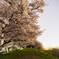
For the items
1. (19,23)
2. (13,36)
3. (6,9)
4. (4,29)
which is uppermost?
(6,9)

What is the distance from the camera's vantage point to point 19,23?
10.3 metres

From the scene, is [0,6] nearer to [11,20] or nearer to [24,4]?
[11,20]

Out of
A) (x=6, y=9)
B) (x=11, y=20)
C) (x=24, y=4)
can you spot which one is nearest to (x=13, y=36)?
(x=11, y=20)

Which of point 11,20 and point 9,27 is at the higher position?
point 11,20

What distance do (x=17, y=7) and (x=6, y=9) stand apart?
1.37m

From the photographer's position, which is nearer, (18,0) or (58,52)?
(18,0)

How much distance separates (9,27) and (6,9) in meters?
2.15

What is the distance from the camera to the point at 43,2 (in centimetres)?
1335

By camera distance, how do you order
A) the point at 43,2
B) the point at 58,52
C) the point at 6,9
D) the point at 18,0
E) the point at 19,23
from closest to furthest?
the point at 6,9 < the point at 19,23 < the point at 18,0 < the point at 58,52 < the point at 43,2

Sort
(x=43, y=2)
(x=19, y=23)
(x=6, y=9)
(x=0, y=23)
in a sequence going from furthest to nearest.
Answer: (x=43, y=2), (x=19, y=23), (x=6, y=9), (x=0, y=23)

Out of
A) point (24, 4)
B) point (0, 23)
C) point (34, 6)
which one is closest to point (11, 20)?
point (0, 23)

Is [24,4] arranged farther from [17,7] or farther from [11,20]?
[11,20]

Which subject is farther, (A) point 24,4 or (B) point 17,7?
(B) point 17,7

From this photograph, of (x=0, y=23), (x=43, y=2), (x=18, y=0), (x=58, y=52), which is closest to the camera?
(x=0, y=23)
